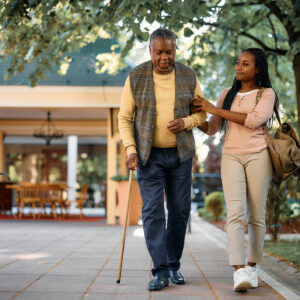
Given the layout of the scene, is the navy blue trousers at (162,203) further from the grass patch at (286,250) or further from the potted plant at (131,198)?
the potted plant at (131,198)

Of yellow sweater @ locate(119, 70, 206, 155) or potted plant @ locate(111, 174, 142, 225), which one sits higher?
yellow sweater @ locate(119, 70, 206, 155)

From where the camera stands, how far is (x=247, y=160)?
11.7ft

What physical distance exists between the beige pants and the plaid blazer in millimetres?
344

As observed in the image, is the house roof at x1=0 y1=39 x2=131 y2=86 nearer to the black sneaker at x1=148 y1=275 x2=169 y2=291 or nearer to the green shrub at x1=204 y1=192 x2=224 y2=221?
the green shrub at x1=204 y1=192 x2=224 y2=221

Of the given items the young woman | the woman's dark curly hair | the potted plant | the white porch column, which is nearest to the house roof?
the potted plant

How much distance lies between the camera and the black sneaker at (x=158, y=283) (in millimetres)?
3430

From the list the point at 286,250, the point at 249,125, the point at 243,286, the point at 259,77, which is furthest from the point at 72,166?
the point at 243,286

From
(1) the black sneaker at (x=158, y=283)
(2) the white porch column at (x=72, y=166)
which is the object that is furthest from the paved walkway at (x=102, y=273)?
(2) the white porch column at (x=72, y=166)

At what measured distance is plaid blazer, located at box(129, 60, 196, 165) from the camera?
11.7 feet

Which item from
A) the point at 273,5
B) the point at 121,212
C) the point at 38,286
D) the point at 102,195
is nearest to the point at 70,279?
the point at 38,286

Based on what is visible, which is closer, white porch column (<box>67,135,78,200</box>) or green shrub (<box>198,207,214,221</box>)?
green shrub (<box>198,207,214,221</box>)

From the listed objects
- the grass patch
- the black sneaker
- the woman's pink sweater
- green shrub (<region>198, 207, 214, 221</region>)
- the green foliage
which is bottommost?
green shrub (<region>198, 207, 214, 221</region>)

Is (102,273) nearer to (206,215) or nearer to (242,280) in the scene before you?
(242,280)

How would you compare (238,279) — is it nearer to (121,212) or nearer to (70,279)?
(70,279)
